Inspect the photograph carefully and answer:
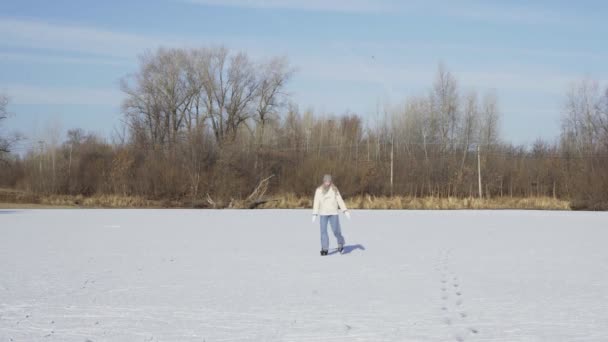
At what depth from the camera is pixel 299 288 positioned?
31.4 feet

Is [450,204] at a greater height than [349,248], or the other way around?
[450,204]

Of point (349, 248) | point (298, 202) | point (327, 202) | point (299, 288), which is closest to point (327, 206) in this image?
point (327, 202)

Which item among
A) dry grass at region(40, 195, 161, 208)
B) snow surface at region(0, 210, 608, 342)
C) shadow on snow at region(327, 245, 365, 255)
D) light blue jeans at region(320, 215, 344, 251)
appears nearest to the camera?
snow surface at region(0, 210, 608, 342)

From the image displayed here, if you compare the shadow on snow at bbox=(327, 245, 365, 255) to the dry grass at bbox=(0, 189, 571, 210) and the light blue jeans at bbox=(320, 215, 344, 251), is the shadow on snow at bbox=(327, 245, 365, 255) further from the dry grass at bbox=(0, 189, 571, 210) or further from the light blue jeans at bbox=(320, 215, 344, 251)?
the dry grass at bbox=(0, 189, 571, 210)

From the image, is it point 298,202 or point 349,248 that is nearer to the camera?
point 349,248

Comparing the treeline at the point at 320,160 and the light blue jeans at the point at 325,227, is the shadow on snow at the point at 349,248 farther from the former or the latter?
the treeline at the point at 320,160

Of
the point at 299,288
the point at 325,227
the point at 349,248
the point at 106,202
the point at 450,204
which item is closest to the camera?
the point at 299,288

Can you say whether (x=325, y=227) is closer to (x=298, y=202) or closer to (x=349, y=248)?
(x=349, y=248)

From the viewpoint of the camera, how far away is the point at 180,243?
16172mm

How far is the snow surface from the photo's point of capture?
6.88 meters

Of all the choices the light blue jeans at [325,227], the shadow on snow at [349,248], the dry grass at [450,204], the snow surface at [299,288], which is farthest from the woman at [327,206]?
the dry grass at [450,204]

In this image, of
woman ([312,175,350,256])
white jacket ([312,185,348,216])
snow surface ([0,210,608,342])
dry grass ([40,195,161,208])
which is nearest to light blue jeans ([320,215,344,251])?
woman ([312,175,350,256])

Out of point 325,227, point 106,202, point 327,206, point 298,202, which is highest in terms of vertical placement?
point 106,202

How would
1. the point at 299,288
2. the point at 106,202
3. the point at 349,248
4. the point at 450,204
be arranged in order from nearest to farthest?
the point at 299,288 → the point at 349,248 → the point at 450,204 → the point at 106,202
